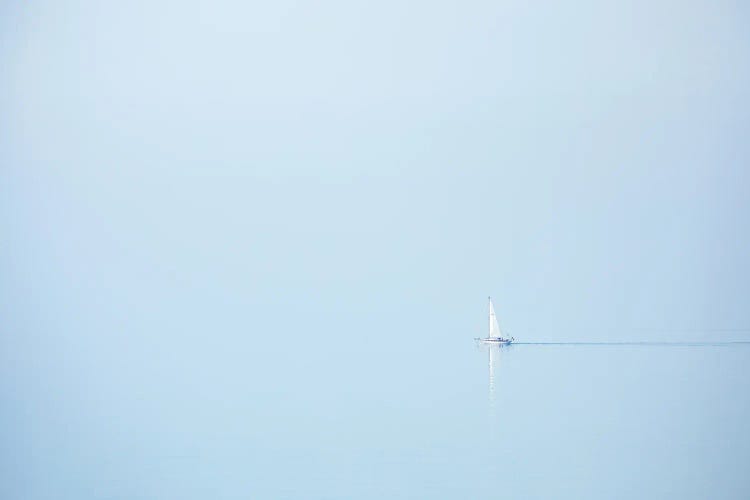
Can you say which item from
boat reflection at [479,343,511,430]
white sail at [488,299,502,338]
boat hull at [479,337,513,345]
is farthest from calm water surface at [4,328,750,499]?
white sail at [488,299,502,338]

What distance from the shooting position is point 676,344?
32.7m

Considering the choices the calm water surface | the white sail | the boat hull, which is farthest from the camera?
the white sail

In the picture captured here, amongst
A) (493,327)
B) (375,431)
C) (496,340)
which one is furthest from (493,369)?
(375,431)

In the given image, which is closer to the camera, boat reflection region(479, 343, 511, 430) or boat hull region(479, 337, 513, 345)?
boat reflection region(479, 343, 511, 430)

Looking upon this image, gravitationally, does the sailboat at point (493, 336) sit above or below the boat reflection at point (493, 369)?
above

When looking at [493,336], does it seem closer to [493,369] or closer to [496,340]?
[496,340]

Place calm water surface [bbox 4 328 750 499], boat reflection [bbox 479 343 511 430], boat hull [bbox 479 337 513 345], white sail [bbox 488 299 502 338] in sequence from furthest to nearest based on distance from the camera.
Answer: white sail [bbox 488 299 502 338] → boat hull [bbox 479 337 513 345] → boat reflection [bbox 479 343 511 430] → calm water surface [bbox 4 328 750 499]

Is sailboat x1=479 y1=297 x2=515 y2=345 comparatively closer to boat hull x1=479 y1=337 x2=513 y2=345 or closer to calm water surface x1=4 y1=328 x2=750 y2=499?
boat hull x1=479 y1=337 x2=513 y2=345

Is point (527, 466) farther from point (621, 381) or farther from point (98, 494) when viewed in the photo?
point (621, 381)

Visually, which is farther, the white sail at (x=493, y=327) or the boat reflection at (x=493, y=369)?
the white sail at (x=493, y=327)

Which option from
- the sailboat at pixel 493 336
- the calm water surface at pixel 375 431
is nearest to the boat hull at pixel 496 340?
the sailboat at pixel 493 336

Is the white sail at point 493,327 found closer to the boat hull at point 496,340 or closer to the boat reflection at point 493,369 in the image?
the boat hull at point 496,340

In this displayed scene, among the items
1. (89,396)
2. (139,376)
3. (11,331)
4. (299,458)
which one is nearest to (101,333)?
(11,331)

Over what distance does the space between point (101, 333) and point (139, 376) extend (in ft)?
34.9
